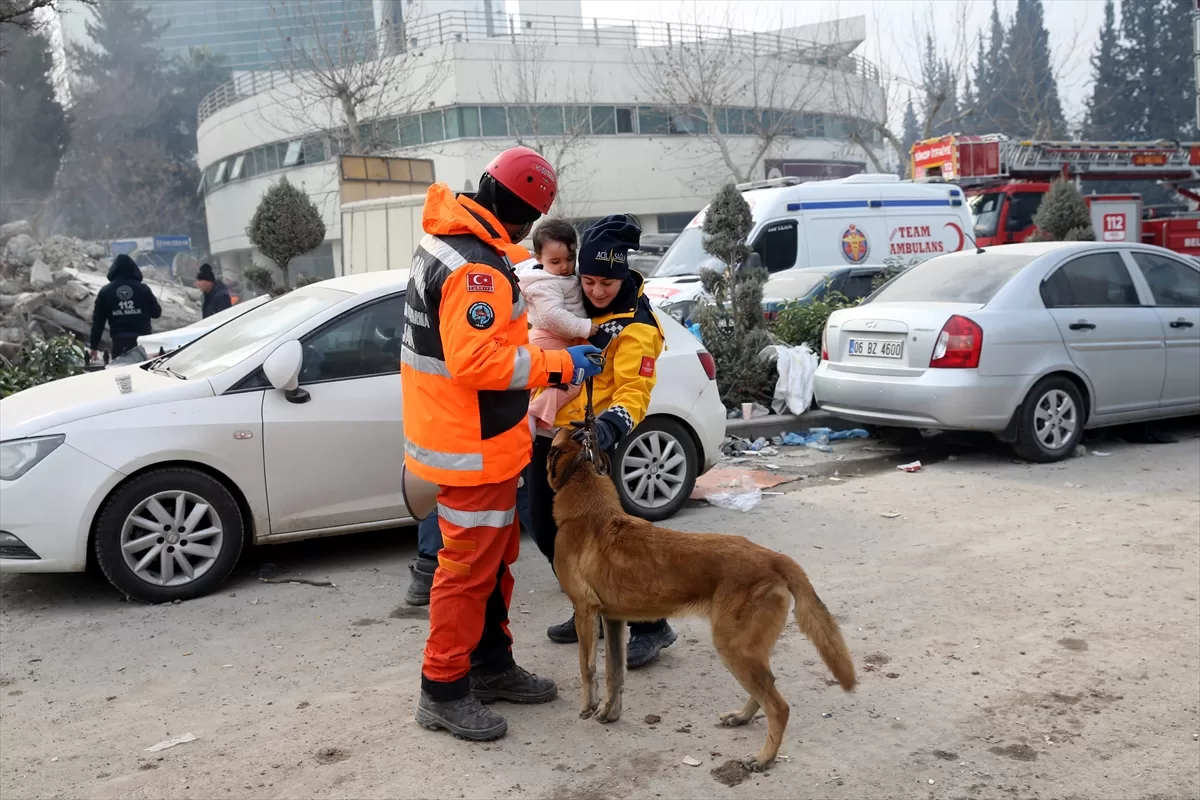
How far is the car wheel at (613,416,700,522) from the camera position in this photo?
6.40 meters

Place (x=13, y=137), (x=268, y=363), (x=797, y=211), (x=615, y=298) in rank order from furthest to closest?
(x=13, y=137)
(x=797, y=211)
(x=268, y=363)
(x=615, y=298)

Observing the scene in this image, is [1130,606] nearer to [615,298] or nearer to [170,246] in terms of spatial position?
[615,298]

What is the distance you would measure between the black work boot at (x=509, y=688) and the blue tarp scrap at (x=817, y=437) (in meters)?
5.35

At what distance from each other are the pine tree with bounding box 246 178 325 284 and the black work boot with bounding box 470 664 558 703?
928cm

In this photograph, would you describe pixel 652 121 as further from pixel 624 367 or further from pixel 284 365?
pixel 624 367

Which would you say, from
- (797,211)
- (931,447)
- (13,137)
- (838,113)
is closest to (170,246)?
(13,137)

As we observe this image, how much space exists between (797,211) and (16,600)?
415 inches

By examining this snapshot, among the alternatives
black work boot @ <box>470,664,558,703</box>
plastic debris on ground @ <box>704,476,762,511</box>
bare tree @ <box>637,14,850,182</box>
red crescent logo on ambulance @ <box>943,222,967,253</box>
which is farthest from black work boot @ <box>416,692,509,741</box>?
bare tree @ <box>637,14,850,182</box>

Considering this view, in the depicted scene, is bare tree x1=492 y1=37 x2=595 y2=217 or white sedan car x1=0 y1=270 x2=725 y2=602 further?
bare tree x1=492 y1=37 x2=595 y2=217

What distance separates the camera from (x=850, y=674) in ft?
10.6

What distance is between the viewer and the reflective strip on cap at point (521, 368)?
3236mm

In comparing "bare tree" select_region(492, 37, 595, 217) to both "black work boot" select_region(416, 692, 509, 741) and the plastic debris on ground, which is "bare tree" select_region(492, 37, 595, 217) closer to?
the plastic debris on ground

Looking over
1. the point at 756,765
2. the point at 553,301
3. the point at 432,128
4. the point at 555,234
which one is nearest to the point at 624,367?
the point at 553,301

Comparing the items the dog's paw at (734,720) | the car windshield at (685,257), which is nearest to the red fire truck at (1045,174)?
the car windshield at (685,257)
